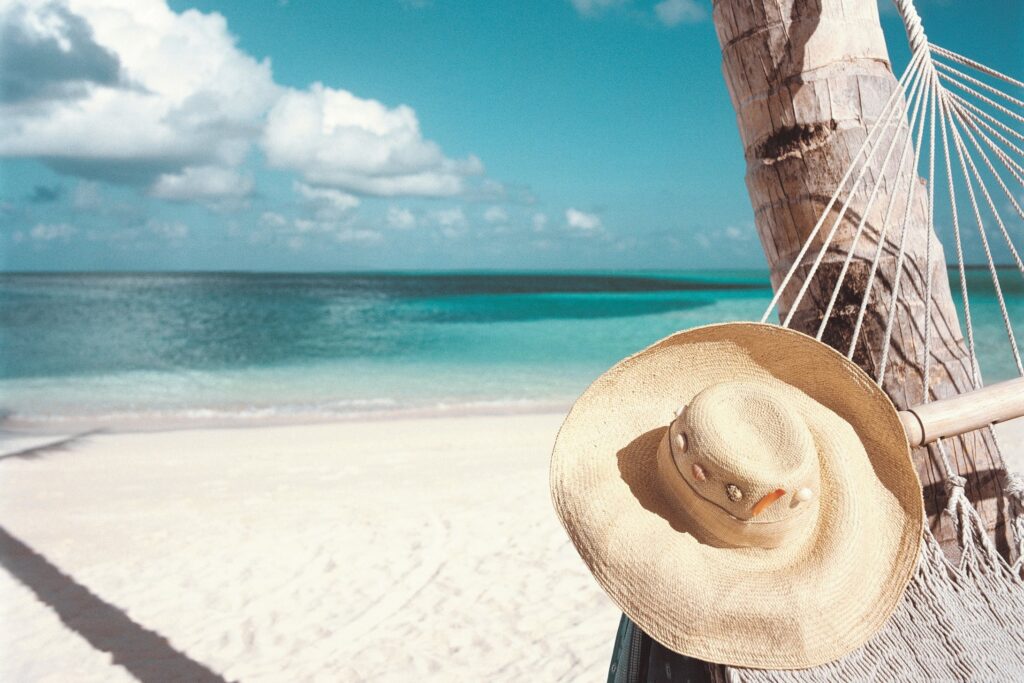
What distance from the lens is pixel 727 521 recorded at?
89 centimetres

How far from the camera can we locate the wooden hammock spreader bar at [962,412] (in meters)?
1.00

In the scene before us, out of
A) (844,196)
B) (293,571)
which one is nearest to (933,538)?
(844,196)

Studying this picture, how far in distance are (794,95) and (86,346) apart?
14.9 m

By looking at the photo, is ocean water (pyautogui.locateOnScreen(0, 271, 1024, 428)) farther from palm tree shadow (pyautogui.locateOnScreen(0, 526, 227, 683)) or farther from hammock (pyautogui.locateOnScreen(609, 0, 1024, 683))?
hammock (pyautogui.locateOnScreen(609, 0, 1024, 683))

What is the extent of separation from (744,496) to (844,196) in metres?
0.66

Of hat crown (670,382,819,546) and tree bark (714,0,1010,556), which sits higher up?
tree bark (714,0,1010,556)

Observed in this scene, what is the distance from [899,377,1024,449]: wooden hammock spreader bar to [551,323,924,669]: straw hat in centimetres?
6

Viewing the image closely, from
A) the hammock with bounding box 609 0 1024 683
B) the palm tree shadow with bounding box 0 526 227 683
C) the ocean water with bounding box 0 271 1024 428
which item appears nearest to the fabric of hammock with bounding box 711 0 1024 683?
the hammock with bounding box 609 0 1024 683

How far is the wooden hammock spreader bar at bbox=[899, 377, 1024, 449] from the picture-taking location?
3.28 feet

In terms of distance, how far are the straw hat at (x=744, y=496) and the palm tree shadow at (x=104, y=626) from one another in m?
1.99

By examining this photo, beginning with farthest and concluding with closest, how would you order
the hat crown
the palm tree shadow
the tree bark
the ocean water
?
the ocean water → the palm tree shadow → the tree bark → the hat crown

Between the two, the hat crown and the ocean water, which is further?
the ocean water

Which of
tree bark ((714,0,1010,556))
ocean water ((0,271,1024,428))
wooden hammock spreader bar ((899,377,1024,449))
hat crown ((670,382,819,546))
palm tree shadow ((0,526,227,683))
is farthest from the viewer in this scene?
ocean water ((0,271,1024,428))

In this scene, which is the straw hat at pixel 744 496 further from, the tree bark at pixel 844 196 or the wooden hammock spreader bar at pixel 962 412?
the tree bark at pixel 844 196
